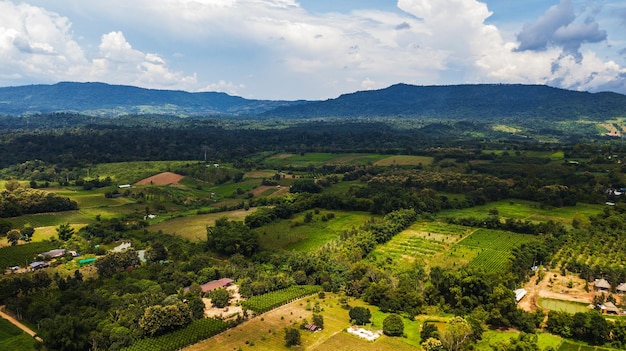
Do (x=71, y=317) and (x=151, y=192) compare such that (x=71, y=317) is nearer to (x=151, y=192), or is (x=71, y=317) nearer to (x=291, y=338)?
(x=291, y=338)

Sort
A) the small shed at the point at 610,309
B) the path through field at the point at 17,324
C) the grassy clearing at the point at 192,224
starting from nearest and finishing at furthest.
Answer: the path through field at the point at 17,324, the small shed at the point at 610,309, the grassy clearing at the point at 192,224

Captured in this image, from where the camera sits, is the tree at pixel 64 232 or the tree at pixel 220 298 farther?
the tree at pixel 64 232

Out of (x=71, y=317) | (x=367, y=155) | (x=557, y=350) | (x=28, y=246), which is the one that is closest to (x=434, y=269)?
(x=557, y=350)

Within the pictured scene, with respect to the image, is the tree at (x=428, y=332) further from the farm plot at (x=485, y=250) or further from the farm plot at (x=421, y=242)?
the farm plot at (x=421, y=242)

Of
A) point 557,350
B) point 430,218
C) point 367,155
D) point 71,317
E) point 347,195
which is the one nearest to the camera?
point 557,350

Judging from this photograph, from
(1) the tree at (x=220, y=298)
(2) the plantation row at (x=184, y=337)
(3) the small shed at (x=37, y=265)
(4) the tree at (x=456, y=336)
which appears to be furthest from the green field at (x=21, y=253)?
(4) the tree at (x=456, y=336)

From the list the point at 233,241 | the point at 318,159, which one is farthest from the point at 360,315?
the point at 318,159

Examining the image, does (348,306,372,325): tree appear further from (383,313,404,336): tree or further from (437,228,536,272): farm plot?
(437,228,536,272): farm plot
